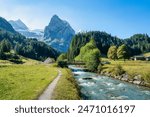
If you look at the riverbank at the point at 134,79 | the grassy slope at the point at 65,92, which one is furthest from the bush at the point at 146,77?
the grassy slope at the point at 65,92

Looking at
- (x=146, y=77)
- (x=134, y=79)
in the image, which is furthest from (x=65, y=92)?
(x=134, y=79)

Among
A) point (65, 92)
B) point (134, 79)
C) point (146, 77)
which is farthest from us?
point (134, 79)

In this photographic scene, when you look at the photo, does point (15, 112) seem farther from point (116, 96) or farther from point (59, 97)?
point (116, 96)

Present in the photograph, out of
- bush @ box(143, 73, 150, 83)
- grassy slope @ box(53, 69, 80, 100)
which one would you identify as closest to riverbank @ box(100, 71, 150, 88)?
bush @ box(143, 73, 150, 83)

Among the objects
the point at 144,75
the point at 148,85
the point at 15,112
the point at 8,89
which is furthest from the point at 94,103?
the point at 144,75

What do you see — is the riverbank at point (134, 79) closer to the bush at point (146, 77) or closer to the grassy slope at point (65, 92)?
the bush at point (146, 77)

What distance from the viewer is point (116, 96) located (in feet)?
199

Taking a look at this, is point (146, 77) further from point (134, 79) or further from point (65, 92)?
point (65, 92)

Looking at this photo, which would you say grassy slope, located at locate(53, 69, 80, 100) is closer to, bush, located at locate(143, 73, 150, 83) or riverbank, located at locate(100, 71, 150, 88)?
riverbank, located at locate(100, 71, 150, 88)

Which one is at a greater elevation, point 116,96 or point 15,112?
point 15,112

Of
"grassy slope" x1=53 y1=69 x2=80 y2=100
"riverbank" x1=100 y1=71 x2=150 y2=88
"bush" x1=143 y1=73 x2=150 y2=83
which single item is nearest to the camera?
"grassy slope" x1=53 y1=69 x2=80 y2=100

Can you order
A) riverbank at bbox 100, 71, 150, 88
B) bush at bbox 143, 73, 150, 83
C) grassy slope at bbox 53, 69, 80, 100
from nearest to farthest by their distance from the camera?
grassy slope at bbox 53, 69, 80, 100, bush at bbox 143, 73, 150, 83, riverbank at bbox 100, 71, 150, 88

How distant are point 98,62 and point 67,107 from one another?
11159 cm

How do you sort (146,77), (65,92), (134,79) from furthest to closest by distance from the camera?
(134,79) < (146,77) < (65,92)
